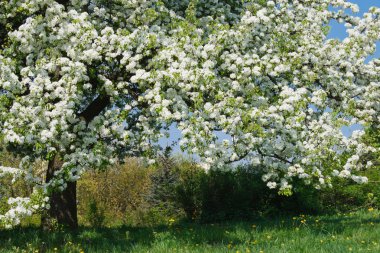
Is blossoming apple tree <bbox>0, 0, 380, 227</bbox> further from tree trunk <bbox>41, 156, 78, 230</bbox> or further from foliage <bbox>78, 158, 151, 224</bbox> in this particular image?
foliage <bbox>78, 158, 151, 224</bbox>

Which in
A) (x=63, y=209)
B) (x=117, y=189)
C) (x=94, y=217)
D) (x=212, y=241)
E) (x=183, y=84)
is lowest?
(x=212, y=241)

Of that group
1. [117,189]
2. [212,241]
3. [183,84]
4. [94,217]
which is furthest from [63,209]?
A: [117,189]

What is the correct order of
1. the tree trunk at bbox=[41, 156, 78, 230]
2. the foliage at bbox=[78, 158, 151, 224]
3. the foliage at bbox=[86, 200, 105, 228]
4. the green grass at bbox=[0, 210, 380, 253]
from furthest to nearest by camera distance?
the foliage at bbox=[78, 158, 151, 224]
the foliage at bbox=[86, 200, 105, 228]
the tree trunk at bbox=[41, 156, 78, 230]
the green grass at bbox=[0, 210, 380, 253]

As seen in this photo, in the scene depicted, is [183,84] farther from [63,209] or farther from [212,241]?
[63,209]

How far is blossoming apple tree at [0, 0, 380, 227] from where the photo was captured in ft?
36.0

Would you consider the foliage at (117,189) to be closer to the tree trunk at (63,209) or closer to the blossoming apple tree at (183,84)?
the tree trunk at (63,209)

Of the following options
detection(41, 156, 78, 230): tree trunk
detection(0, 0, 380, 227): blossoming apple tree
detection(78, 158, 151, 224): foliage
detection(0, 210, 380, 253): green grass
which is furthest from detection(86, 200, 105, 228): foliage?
detection(0, 0, 380, 227): blossoming apple tree

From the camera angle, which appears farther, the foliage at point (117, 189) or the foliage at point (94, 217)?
the foliage at point (117, 189)

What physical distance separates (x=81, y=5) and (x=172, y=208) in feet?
36.2

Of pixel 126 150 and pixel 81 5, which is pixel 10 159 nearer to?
pixel 126 150

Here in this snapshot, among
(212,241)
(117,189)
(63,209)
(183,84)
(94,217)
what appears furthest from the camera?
(117,189)

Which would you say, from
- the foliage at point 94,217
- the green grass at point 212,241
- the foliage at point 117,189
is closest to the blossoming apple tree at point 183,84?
the green grass at point 212,241

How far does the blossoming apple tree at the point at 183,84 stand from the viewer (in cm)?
1098

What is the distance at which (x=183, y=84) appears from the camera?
11156 mm
